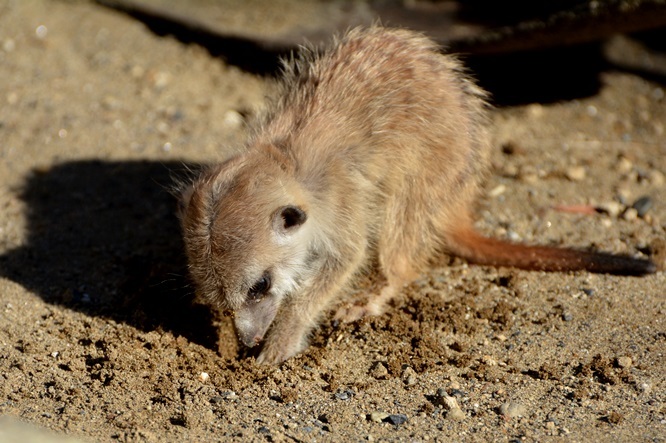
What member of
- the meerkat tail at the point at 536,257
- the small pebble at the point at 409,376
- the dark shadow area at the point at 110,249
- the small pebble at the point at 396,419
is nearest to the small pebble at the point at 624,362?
the meerkat tail at the point at 536,257

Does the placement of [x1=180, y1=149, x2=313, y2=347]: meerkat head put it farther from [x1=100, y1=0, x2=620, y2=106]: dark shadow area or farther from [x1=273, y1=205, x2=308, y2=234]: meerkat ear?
[x1=100, y1=0, x2=620, y2=106]: dark shadow area

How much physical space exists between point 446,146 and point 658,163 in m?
2.43

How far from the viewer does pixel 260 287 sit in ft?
13.5

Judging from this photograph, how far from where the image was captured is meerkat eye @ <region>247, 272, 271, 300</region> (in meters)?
4.09

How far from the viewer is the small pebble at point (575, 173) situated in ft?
20.3

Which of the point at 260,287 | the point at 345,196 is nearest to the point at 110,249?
the point at 260,287

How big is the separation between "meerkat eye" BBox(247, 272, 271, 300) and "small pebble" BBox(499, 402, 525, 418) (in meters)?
1.33

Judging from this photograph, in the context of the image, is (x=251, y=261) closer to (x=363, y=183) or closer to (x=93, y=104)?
(x=363, y=183)

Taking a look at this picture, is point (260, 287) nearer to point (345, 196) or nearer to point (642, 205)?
point (345, 196)

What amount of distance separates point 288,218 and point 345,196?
18.9 inches

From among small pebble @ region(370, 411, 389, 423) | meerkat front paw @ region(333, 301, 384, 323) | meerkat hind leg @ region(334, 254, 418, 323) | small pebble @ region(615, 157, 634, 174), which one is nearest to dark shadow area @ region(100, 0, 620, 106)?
small pebble @ region(615, 157, 634, 174)

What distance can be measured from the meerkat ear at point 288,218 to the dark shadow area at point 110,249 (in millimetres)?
769

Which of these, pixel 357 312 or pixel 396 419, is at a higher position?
pixel 396 419

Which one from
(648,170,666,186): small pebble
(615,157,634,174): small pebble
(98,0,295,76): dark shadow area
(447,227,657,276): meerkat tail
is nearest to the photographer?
(447,227,657,276): meerkat tail
